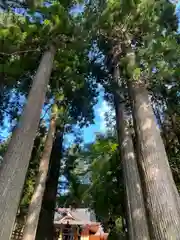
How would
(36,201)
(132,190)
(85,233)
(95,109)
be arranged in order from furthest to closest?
(85,233)
(95,109)
(36,201)
(132,190)

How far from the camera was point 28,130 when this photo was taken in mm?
5340

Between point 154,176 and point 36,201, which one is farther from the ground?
point 36,201

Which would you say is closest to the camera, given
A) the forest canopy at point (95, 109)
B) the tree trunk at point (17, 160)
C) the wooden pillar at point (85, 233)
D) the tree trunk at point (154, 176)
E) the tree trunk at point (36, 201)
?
the tree trunk at point (17, 160)

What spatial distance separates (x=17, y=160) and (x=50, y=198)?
165 inches

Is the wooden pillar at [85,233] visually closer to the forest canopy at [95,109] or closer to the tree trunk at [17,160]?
the forest canopy at [95,109]

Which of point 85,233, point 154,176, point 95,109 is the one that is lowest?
point 154,176

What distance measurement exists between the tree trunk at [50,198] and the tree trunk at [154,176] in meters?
3.87

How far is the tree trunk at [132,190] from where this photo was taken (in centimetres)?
516

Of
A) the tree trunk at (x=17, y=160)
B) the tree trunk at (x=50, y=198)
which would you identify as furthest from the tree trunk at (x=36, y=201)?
the tree trunk at (x=17, y=160)

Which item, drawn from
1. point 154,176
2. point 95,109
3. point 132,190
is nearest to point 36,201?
point 132,190

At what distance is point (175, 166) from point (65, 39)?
5.25 m

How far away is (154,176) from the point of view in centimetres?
503

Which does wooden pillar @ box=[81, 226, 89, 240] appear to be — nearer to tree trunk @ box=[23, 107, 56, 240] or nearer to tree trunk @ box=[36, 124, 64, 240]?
tree trunk @ box=[36, 124, 64, 240]

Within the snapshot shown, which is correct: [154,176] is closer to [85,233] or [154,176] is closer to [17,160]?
[17,160]
